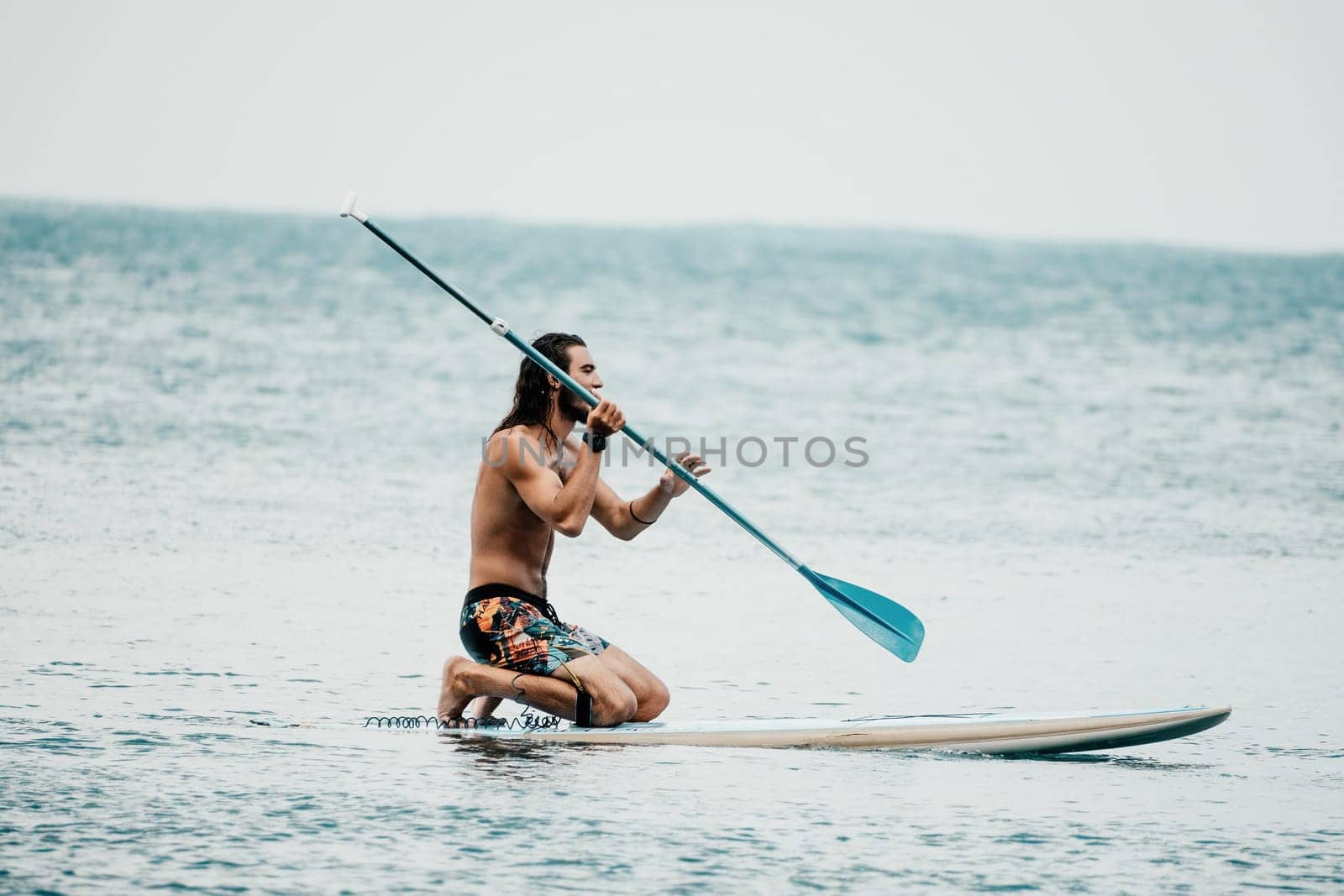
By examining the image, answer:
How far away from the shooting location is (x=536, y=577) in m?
6.58

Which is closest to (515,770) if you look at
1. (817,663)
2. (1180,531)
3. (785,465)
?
(817,663)

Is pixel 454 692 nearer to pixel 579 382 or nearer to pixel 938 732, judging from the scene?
pixel 579 382

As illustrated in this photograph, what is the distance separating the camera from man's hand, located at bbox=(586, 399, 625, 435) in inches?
239

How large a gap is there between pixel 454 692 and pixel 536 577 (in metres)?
0.52

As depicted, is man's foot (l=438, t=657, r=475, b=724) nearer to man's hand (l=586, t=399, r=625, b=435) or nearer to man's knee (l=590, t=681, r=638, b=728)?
man's knee (l=590, t=681, r=638, b=728)

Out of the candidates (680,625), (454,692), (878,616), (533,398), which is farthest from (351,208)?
(680,625)

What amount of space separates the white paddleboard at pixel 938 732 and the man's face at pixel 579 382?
1.18m

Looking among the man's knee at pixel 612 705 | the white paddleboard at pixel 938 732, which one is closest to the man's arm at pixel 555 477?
the man's knee at pixel 612 705

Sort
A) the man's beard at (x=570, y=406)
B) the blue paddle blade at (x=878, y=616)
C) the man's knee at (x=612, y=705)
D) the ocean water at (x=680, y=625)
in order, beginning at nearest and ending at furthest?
1. the ocean water at (x=680, y=625)
2. the man's knee at (x=612, y=705)
3. the man's beard at (x=570, y=406)
4. the blue paddle blade at (x=878, y=616)

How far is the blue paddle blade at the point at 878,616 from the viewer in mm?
7207

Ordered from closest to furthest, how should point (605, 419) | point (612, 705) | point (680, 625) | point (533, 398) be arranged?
point (605, 419)
point (612, 705)
point (533, 398)
point (680, 625)

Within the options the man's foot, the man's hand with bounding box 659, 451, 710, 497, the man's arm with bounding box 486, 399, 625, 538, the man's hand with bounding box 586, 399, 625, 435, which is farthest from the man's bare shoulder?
the man's foot

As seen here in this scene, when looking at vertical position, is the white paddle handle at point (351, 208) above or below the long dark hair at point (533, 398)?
above

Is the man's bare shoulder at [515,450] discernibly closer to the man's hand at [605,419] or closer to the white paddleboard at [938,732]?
the man's hand at [605,419]
